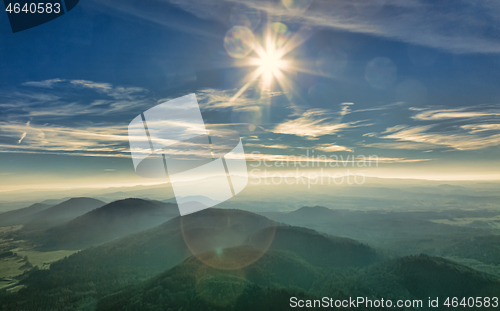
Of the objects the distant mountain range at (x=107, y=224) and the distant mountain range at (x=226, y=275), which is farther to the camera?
the distant mountain range at (x=107, y=224)

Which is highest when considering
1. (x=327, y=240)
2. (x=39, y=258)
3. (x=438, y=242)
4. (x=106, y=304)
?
(x=106, y=304)

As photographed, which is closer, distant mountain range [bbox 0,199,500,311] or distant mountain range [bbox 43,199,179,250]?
distant mountain range [bbox 0,199,500,311]

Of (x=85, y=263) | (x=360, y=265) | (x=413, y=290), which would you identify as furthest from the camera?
(x=85, y=263)

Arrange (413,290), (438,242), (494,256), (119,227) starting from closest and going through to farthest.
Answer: (413,290), (494,256), (438,242), (119,227)

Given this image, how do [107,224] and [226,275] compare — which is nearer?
[226,275]

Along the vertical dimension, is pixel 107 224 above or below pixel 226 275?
below

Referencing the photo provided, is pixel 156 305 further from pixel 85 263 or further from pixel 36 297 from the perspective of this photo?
pixel 85 263

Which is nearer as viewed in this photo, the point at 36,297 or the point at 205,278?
the point at 205,278

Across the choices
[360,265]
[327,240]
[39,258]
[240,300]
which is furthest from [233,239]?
[39,258]

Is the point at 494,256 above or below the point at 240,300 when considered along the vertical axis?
below

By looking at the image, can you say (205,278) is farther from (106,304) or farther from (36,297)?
(36,297)
